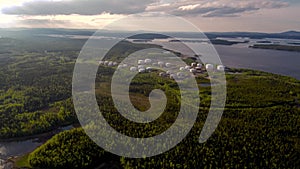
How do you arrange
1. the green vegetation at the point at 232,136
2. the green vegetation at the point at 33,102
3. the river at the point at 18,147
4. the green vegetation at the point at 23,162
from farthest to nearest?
1. the green vegetation at the point at 33,102
2. the river at the point at 18,147
3. the green vegetation at the point at 23,162
4. the green vegetation at the point at 232,136

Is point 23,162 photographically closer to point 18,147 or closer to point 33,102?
point 18,147

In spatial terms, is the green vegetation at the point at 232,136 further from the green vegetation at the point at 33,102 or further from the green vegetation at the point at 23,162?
the green vegetation at the point at 33,102

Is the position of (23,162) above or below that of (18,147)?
below

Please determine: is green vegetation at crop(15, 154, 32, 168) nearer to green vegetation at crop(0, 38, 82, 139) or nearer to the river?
the river

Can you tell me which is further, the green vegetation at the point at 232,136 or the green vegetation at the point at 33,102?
the green vegetation at the point at 33,102

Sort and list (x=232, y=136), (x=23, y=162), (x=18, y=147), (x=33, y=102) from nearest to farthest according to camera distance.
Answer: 1. (x=23, y=162)
2. (x=232, y=136)
3. (x=18, y=147)
4. (x=33, y=102)

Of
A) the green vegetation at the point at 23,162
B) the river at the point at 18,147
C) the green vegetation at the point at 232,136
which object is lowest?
the green vegetation at the point at 23,162

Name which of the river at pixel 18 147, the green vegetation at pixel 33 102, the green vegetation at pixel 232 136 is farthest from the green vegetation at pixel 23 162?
the green vegetation at pixel 33 102

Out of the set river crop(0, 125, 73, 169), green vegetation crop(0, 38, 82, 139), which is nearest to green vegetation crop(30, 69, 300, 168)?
river crop(0, 125, 73, 169)

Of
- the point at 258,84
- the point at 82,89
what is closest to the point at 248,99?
the point at 258,84

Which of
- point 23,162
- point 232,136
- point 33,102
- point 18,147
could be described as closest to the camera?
point 23,162

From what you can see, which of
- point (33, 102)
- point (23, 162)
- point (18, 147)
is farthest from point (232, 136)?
point (33, 102)
